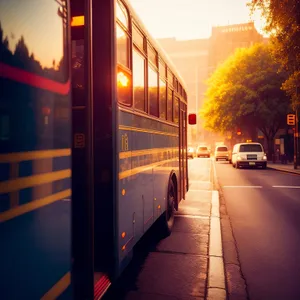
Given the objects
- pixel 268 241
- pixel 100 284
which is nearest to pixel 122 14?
pixel 100 284

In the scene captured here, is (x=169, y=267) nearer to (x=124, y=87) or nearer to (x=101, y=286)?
(x=101, y=286)

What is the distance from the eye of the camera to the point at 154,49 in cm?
585

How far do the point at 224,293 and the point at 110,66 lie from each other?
2946 millimetres

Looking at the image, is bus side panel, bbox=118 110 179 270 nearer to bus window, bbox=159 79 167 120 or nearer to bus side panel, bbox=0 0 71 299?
bus window, bbox=159 79 167 120

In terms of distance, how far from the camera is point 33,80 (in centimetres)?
220

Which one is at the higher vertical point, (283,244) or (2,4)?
(2,4)

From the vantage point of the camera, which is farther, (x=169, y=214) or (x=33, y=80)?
(x=169, y=214)

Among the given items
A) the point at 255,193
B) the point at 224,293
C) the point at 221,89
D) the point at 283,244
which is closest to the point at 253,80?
the point at 221,89

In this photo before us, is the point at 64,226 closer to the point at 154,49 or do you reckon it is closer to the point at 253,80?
the point at 154,49

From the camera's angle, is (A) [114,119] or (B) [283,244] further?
(B) [283,244]

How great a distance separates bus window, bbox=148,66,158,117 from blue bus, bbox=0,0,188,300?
10cm

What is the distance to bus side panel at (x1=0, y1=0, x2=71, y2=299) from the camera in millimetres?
1930

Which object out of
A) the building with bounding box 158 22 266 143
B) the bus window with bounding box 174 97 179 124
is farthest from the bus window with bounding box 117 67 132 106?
the building with bounding box 158 22 266 143

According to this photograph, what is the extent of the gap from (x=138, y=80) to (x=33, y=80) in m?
2.59
